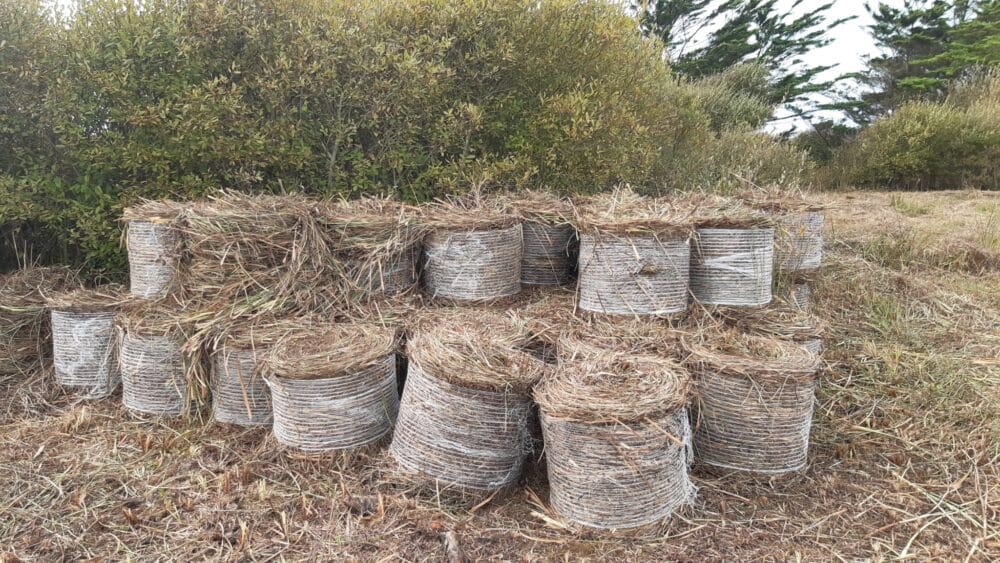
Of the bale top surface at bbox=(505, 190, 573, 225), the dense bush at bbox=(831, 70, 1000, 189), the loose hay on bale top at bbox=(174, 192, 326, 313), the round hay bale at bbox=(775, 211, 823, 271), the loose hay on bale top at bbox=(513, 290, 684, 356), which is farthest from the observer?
the dense bush at bbox=(831, 70, 1000, 189)

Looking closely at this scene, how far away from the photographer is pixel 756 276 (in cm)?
376

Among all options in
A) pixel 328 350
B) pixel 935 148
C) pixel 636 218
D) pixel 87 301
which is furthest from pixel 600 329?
pixel 935 148

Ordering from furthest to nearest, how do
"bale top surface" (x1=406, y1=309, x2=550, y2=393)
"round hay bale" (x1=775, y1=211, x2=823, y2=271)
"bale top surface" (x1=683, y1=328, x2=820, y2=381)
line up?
1. "round hay bale" (x1=775, y1=211, x2=823, y2=271)
2. "bale top surface" (x1=683, y1=328, x2=820, y2=381)
3. "bale top surface" (x1=406, y1=309, x2=550, y2=393)

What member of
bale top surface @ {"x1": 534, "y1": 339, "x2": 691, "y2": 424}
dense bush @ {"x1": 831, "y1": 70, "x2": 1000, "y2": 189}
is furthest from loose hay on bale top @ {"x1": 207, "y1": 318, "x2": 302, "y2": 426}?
dense bush @ {"x1": 831, "y1": 70, "x2": 1000, "y2": 189}

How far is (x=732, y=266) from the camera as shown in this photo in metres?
3.75

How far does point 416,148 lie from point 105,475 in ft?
12.5

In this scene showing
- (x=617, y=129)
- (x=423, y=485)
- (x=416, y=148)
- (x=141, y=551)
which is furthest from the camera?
(x=617, y=129)

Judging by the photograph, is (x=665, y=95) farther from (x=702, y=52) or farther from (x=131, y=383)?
(x=702, y=52)

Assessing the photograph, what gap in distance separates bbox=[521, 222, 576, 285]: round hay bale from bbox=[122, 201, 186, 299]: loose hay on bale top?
2.29m

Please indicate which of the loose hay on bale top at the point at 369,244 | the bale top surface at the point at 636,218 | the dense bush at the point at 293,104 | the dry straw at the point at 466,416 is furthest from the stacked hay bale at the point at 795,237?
the loose hay on bale top at the point at 369,244

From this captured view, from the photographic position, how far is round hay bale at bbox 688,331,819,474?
3053mm

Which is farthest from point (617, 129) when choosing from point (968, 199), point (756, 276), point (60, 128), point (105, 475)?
point (968, 199)

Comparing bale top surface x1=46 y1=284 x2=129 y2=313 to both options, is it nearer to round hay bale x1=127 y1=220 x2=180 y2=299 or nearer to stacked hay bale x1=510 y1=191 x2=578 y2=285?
round hay bale x1=127 y1=220 x2=180 y2=299

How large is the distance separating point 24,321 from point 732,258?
5052mm
